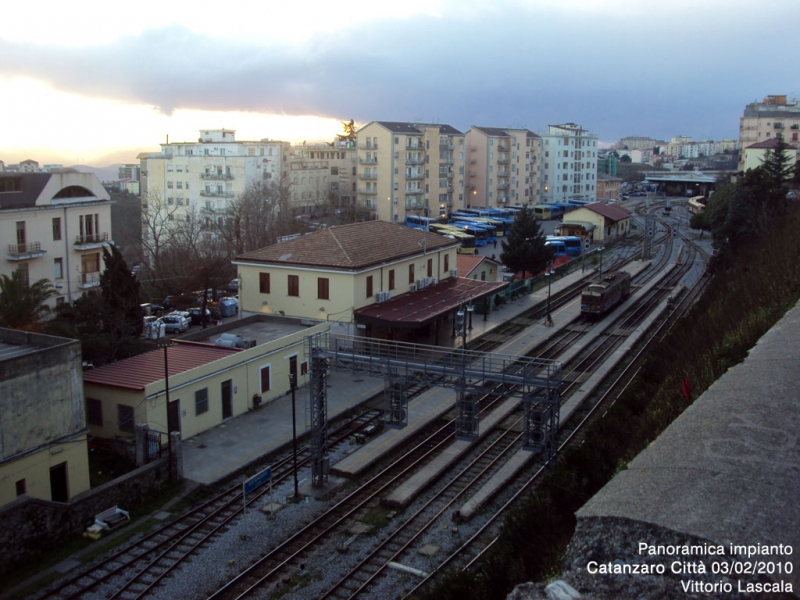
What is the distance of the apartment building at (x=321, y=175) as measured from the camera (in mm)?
85500

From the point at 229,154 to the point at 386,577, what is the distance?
2899 inches

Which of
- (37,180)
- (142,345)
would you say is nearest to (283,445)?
(142,345)

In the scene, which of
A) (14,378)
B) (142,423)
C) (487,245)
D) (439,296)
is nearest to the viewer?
(14,378)

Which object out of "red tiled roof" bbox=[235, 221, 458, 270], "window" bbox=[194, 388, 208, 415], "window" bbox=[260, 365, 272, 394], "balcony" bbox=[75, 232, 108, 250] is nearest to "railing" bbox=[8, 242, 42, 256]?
"balcony" bbox=[75, 232, 108, 250]

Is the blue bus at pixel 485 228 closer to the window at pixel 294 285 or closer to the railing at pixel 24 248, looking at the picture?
the window at pixel 294 285

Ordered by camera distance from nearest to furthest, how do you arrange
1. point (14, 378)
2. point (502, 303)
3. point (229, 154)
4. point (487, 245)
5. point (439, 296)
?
1. point (14, 378)
2. point (439, 296)
3. point (502, 303)
4. point (487, 245)
5. point (229, 154)

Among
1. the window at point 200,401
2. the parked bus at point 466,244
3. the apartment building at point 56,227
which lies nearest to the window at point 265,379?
the window at point 200,401

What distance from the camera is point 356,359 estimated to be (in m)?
20.2

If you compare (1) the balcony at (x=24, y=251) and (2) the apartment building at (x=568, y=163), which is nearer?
(1) the balcony at (x=24, y=251)

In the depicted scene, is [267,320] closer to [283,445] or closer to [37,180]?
[283,445]

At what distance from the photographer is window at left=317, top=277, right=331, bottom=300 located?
3161cm

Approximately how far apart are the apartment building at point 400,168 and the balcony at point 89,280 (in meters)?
44.5

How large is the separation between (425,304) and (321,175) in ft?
207

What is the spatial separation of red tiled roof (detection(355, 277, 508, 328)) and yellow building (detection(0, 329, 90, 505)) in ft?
45.1
